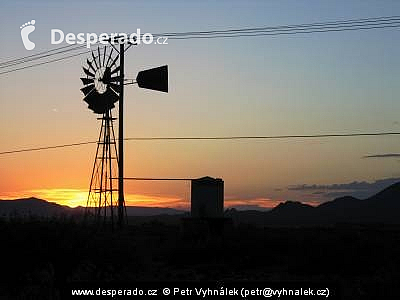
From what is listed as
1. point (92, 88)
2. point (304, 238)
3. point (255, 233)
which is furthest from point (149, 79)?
point (304, 238)

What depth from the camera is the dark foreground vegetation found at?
17859 mm

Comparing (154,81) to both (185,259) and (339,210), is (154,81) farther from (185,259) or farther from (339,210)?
(339,210)

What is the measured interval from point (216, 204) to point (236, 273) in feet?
48.2

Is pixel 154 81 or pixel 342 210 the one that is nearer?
pixel 154 81

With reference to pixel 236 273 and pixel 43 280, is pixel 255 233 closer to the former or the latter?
pixel 236 273

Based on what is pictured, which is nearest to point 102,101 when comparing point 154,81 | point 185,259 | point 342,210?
point 154,81

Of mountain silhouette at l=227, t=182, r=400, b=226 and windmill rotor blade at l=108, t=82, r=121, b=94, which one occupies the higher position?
windmill rotor blade at l=108, t=82, r=121, b=94

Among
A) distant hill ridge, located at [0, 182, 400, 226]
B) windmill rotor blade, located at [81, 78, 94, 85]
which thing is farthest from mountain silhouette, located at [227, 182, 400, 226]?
windmill rotor blade, located at [81, 78, 94, 85]

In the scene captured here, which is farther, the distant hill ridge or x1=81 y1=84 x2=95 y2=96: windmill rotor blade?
the distant hill ridge

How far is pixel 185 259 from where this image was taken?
30.1m

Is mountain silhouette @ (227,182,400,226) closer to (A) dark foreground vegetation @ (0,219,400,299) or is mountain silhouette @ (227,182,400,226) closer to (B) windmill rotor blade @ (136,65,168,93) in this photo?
(B) windmill rotor blade @ (136,65,168,93)

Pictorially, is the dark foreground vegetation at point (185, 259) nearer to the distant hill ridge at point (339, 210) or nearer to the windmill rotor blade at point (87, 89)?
the windmill rotor blade at point (87, 89)

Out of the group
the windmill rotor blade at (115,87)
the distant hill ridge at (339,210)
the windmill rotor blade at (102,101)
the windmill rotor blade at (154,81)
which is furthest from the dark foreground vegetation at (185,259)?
the distant hill ridge at (339,210)

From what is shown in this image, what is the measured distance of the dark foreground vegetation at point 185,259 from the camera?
1786 cm
